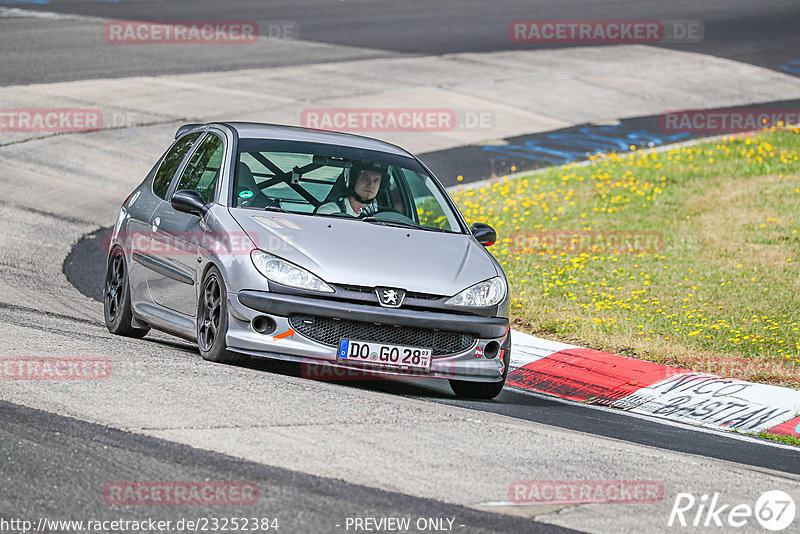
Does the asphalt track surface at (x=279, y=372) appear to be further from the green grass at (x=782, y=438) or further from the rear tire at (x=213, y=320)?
the rear tire at (x=213, y=320)

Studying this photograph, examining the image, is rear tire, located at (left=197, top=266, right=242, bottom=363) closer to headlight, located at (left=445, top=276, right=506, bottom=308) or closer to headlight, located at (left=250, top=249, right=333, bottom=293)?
headlight, located at (left=250, top=249, right=333, bottom=293)

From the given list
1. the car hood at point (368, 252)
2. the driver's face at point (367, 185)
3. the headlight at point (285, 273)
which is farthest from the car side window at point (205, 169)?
the headlight at point (285, 273)

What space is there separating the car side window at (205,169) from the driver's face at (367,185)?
0.97 metres

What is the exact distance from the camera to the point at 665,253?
47.3ft

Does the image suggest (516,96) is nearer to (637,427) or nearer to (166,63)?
(166,63)

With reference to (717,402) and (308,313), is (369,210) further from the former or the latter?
(717,402)

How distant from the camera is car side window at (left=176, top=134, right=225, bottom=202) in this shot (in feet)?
28.6

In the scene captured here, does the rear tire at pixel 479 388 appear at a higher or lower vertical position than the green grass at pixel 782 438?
higher

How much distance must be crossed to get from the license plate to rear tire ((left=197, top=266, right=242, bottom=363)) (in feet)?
2.40

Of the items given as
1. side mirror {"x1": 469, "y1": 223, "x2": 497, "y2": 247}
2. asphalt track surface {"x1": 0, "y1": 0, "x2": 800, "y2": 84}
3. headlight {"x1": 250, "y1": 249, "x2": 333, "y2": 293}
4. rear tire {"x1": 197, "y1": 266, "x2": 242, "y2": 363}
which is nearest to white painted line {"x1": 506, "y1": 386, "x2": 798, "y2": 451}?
side mirror {"x1": 469, "y1": 223, "x2": 497, "y2": 247}

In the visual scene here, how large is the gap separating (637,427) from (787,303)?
4.42 metres

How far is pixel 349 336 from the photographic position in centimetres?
752

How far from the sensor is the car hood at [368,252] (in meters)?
7.61

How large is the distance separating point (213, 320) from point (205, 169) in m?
1.48
